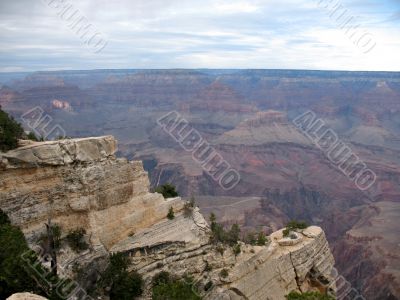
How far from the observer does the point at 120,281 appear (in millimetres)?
22609

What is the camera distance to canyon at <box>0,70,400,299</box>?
2726 inches

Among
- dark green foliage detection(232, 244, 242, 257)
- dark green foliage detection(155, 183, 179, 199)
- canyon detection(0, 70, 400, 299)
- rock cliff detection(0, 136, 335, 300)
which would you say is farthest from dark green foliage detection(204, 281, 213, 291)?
dark green foliage detection(155, 183, 179, 199)

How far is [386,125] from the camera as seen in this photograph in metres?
178

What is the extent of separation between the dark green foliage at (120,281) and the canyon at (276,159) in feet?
4.47

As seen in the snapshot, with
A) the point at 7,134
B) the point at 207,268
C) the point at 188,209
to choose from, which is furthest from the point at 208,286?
the point at 7,134

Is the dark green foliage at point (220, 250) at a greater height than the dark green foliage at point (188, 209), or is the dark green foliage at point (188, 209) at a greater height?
the dark green foliage at point (188, 209)

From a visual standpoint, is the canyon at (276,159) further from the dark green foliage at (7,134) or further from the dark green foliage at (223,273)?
the dark green foliage at (223,273)

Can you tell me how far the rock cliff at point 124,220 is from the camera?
21.8m

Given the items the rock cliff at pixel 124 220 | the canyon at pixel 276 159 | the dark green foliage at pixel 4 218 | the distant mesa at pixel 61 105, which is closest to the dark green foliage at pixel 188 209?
the rock cliff at pixel 124 220

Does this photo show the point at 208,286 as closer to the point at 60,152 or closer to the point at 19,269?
the point at 19,269

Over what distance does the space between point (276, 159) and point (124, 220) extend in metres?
110

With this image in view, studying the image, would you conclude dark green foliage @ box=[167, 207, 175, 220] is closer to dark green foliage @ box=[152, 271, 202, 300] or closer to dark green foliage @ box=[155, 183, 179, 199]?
dark green foliage @ box=[155, 183, 179, 199]

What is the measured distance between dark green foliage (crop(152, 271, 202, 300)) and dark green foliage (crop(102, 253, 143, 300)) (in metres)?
1.08

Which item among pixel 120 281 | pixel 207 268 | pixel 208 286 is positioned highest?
pixel 120 281
